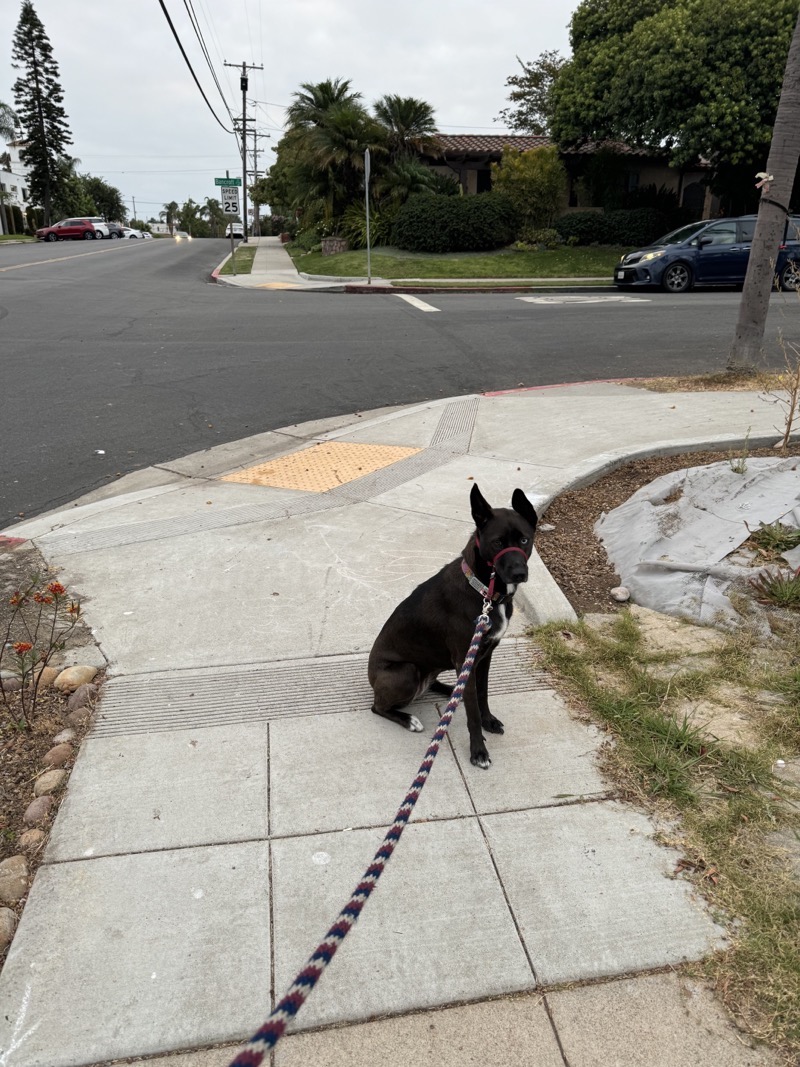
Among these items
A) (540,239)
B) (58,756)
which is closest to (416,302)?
(540,239)

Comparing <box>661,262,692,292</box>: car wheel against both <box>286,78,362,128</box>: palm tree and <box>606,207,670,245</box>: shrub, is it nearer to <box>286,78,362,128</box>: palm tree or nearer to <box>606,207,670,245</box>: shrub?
<box>606,207,670,245</box>: shrub

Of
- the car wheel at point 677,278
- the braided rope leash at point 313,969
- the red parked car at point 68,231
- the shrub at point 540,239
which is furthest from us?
the red parked car at point 68,231

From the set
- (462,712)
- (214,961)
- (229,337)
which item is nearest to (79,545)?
(462,712)

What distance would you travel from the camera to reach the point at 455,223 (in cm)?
2675

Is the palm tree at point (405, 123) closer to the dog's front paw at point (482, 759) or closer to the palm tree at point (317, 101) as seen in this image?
the palm tree at point (317, 101)

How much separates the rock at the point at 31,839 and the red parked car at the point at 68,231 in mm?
56499

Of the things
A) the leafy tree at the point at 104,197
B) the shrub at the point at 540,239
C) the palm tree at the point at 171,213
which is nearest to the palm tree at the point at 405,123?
the shrub at the point at 540,239

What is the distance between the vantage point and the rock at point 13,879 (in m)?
2.38

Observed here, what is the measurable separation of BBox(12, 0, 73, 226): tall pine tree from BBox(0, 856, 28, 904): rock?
78.0 m

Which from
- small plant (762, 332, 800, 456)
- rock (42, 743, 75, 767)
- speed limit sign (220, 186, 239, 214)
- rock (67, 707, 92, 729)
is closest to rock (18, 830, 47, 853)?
rock (42, 743, 75, 767)

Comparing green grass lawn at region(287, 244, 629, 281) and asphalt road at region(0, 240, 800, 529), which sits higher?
green grass lawn at region(287, 244, 629, 281)

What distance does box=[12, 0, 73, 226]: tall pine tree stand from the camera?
66125mm

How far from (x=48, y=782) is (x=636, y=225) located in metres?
28.9

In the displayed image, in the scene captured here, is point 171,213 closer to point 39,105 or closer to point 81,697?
point 39,105
